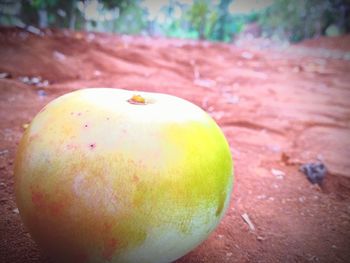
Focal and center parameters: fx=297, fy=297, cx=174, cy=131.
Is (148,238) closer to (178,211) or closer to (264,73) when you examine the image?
(178,211)

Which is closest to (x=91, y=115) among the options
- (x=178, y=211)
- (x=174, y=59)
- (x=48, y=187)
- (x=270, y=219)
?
(x=48, y=187)

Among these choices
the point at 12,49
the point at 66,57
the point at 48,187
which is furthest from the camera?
the point at 66,57

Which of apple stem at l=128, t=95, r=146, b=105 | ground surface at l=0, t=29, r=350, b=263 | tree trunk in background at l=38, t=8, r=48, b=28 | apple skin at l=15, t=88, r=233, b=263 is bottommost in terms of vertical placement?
ground surface at l=0, t=29, r=350, b=263

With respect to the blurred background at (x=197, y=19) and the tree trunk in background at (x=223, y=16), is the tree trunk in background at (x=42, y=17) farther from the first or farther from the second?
the tree trunk in background at (x=223, y=16)

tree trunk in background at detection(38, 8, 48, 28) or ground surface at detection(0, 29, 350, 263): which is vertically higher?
tree trunk in background at detection(38, 8, 48, 28)

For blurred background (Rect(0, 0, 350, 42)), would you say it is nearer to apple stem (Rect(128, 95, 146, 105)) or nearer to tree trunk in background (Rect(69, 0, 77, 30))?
tree trunk in background (Rect(69, 0, 77, 30))

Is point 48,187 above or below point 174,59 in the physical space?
above

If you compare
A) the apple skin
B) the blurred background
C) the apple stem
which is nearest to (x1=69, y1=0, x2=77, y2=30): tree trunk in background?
the blurred background
